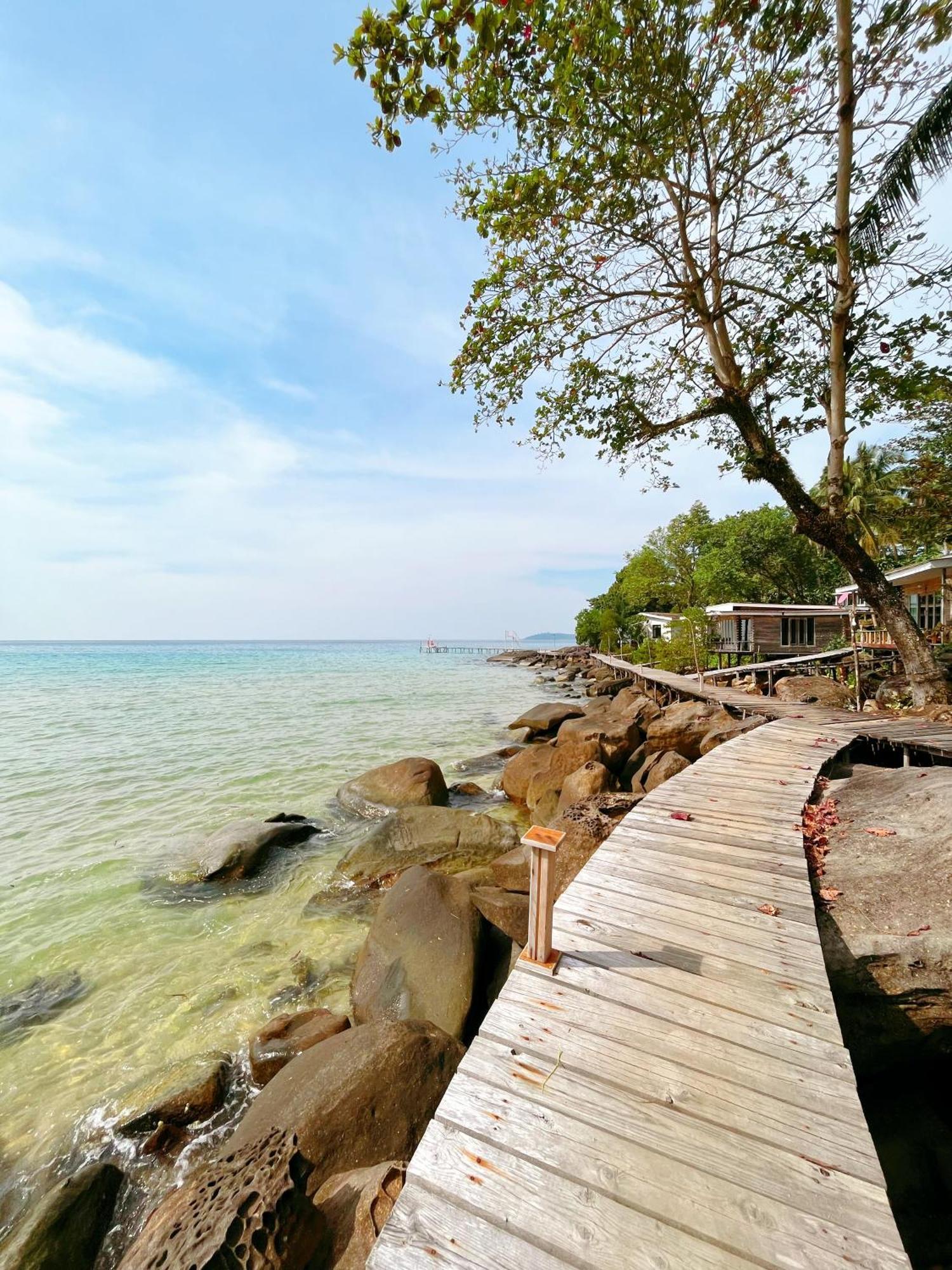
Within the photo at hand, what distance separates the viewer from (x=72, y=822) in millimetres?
9875

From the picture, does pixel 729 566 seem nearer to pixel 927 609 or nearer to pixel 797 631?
pixel 797 631

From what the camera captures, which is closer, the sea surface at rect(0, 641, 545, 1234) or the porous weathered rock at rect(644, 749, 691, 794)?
the sea surface at rect(0, 641, 545, 1234)

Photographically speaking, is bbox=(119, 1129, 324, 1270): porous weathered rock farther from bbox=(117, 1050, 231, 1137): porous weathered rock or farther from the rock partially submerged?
the rock partially submerged

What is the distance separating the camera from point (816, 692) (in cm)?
1353

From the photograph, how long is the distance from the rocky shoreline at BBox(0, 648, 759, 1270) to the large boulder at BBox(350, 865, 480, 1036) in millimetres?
14

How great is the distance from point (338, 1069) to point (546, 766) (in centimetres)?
726

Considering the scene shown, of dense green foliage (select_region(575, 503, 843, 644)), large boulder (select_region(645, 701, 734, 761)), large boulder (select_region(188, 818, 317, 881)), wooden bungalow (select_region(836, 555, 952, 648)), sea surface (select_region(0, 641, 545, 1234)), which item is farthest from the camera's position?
dense green foliage (select_region(575, 503, 843, 644))

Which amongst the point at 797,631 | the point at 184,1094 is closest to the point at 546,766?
the point at 184,1094

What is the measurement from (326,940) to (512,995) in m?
3.85

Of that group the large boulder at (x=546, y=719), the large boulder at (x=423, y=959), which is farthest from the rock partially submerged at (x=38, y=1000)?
the large boulder at (x=546, y=719)

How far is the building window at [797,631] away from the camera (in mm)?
25734

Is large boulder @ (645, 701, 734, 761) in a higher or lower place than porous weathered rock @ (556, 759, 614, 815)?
higher

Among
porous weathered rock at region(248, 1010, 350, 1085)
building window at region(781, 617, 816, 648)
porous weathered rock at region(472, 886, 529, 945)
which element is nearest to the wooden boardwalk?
porous weathered rock at region(472, 886, 529, 945)

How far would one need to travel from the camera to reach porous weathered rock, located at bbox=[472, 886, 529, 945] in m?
4.89
